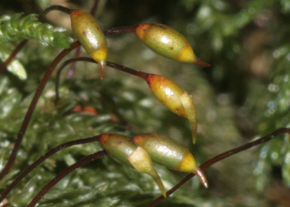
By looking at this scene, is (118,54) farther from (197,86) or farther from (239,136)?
(239,136)

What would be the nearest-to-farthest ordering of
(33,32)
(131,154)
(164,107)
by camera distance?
(131,154)
(33,32)
(164,107)

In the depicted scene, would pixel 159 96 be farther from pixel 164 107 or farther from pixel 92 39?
pixel 164 107

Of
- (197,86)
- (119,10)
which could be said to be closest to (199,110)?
(197,86)

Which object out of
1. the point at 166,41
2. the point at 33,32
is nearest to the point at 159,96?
the point at 166,41

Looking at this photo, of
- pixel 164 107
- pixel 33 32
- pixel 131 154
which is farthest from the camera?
pixel 164 107

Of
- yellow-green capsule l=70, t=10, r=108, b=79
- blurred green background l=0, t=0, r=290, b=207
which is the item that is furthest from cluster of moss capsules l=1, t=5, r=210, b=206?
blurred green background l=0, t=0, r=290, b=207

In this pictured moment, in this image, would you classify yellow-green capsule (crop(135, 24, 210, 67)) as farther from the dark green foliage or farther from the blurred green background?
the blurred green background
